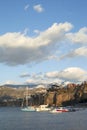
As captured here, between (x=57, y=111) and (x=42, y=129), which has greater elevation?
(x=57, y=111)

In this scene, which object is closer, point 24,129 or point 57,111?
point 24,129

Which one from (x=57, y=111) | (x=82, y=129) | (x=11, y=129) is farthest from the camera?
(x=57, y=111)

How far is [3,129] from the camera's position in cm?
9294

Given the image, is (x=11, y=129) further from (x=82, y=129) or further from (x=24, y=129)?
(x=82, y=129)

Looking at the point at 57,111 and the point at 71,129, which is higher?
the point at 57,111

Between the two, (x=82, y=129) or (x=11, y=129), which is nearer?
(x=82, y=129)

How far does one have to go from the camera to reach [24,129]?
93.1m

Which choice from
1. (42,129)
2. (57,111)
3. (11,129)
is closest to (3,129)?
(11,129)

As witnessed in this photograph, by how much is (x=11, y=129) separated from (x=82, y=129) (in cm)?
1600

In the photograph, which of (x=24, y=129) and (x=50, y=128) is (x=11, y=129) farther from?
(x=50, y=128)

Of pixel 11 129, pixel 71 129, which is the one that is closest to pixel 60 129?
pixel 71 129

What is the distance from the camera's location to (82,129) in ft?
284

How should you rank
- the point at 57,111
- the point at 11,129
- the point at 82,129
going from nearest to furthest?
the point at 82,129, the point at 11,129, the point at 57,111

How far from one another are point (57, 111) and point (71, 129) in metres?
105
